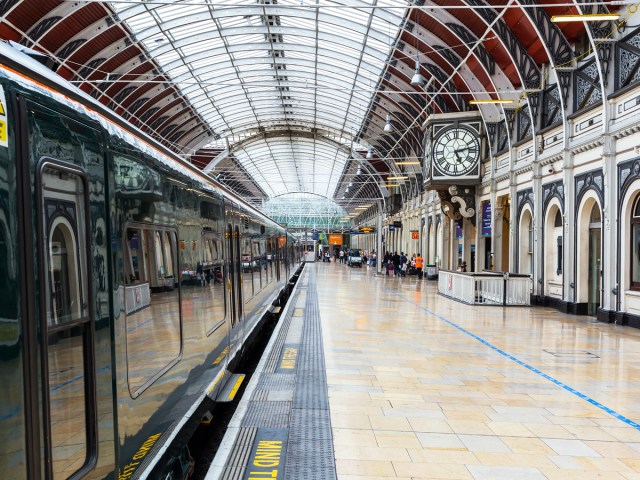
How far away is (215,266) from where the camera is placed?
7.15 m

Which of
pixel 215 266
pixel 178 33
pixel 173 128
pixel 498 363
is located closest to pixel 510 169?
pixel 498 363

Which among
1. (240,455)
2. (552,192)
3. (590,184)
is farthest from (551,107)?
(240,455)

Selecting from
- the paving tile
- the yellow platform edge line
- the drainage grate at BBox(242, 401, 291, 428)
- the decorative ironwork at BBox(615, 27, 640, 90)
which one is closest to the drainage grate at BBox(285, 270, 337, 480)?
the drainage grate at BBox(242, 401, 291, 428)

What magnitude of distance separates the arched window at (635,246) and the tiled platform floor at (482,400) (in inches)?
53.0

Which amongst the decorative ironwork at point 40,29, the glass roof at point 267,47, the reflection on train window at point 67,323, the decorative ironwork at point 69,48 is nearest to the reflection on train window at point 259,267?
the reflection on train window at point 67,323

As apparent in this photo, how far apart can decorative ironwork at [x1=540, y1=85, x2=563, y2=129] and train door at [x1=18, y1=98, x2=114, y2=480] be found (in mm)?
18863

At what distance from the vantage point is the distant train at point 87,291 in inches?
93.8

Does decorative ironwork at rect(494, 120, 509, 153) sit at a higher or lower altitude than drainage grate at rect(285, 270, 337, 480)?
higher

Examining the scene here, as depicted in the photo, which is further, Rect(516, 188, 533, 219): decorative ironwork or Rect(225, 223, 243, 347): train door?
Rect(516, 188, 533, 219): decorative ironwork

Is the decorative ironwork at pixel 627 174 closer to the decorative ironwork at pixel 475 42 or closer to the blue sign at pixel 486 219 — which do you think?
the decorative ironwork at pixel 475 42

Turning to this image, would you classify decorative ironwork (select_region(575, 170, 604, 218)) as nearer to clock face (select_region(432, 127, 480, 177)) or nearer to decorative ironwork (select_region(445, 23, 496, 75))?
decorative ironwork (select_region(445, 23, 496, 75))

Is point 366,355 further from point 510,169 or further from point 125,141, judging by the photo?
point 510,169

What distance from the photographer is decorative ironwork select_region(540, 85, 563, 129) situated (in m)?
19.9

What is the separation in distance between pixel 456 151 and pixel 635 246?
1301 centimetres
